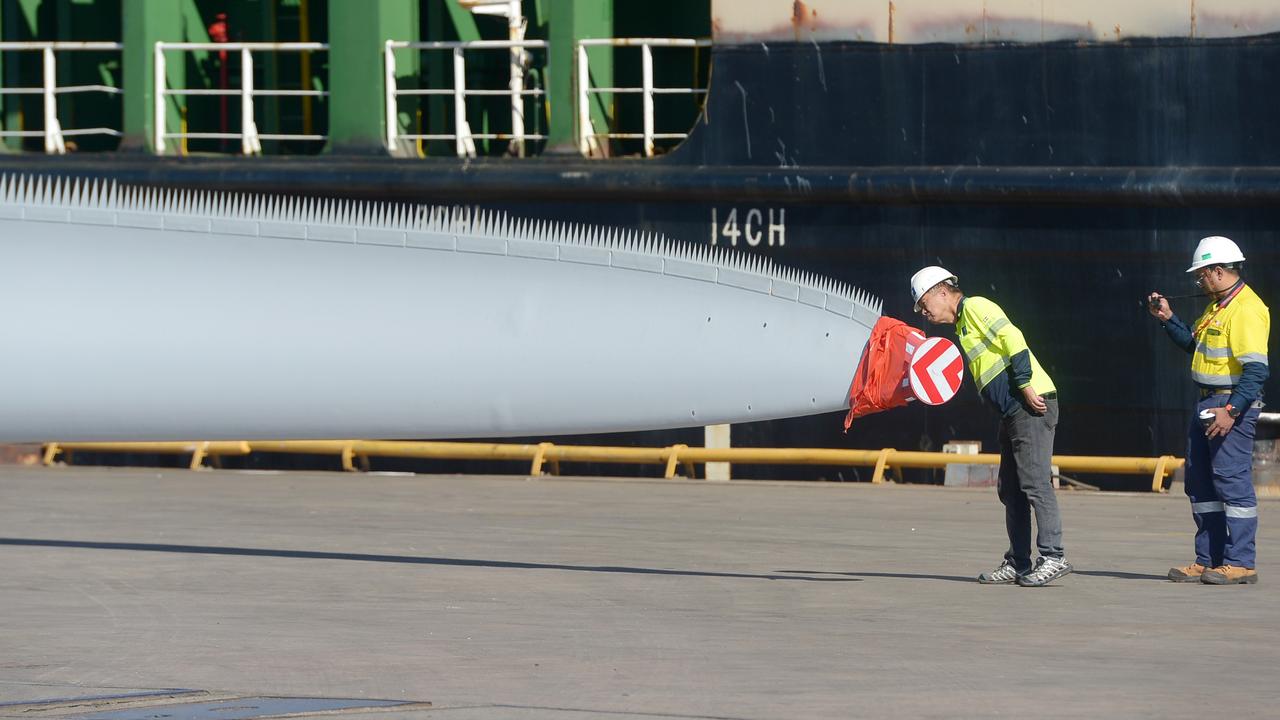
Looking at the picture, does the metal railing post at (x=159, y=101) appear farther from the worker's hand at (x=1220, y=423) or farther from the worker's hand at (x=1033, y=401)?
the worker's hand at (x=1220, y=423)

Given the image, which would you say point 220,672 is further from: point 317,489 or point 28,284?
point 317,489

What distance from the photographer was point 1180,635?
23.4 ft

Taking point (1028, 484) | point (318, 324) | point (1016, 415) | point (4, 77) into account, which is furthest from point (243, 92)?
point (318, 324)

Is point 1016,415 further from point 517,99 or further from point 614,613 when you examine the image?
point 517,99

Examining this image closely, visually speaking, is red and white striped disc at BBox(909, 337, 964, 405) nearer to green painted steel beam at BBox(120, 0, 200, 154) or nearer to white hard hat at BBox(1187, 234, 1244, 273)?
white hard hat at BBox(1187, 234, 1244, 273)

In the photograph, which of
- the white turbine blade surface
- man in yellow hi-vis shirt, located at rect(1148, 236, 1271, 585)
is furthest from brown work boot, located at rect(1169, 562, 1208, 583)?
the white turbine blade surface

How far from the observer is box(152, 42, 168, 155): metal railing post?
52.7 feet

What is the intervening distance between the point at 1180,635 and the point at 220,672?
10.7 feet

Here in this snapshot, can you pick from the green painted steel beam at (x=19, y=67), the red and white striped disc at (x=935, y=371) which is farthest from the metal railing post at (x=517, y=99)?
the red and white striped disc at (x=935, y=371)

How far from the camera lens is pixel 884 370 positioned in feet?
22.0

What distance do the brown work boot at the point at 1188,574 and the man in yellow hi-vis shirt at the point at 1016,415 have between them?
0.48 metres

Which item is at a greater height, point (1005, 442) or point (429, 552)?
point (1005, 442)

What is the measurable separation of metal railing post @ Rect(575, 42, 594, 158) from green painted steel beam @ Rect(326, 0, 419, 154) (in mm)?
1544

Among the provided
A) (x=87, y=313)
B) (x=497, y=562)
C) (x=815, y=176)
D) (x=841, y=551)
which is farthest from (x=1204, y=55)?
(x=87, y=313)
